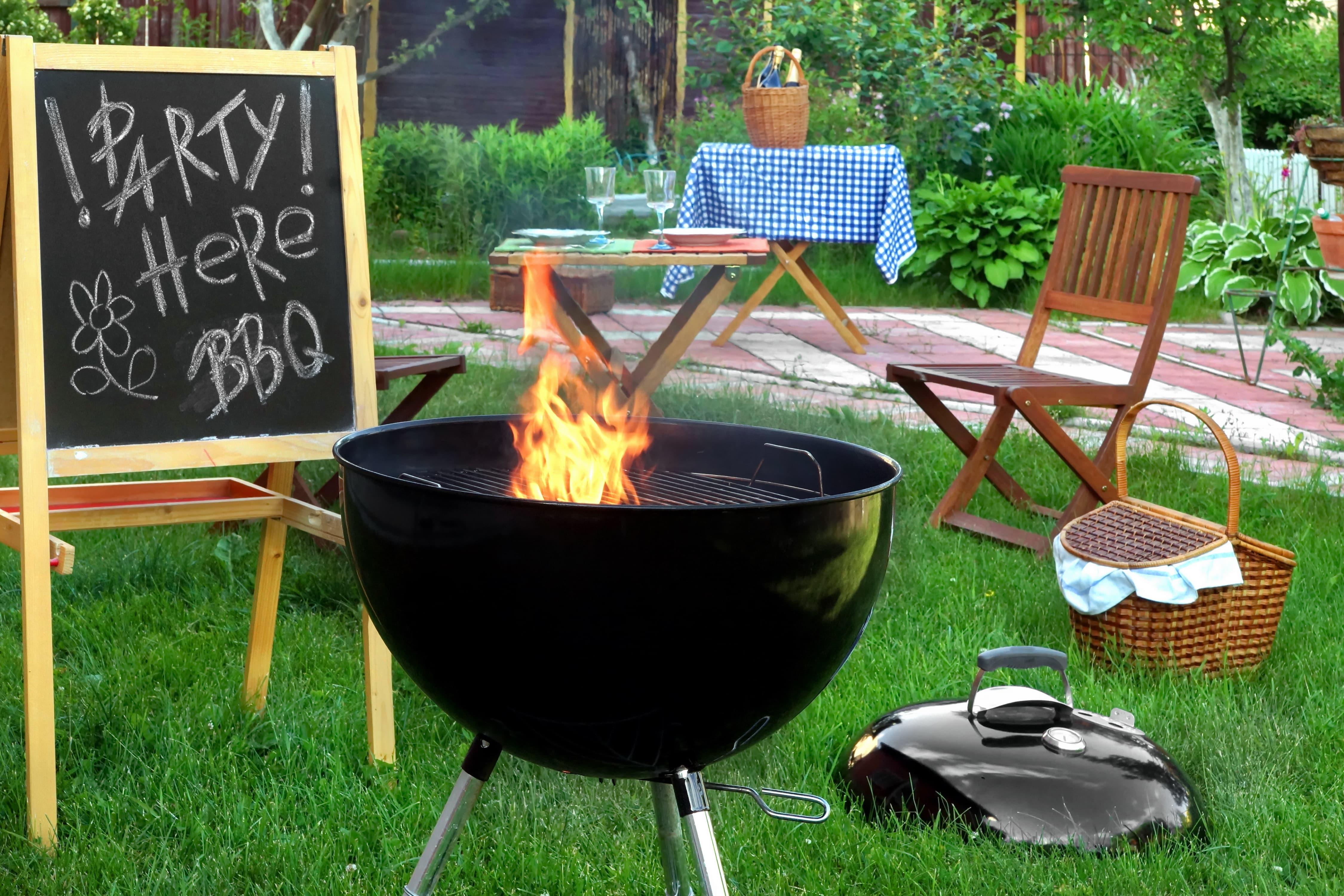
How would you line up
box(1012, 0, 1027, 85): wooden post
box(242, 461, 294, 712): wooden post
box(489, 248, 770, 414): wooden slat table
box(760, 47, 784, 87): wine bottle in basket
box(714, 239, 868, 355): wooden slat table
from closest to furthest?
box(242, 461, 294, 712): wooden post
box(489, 248, 770, 414): wooden slat table
box(714, 239, 868, 355): wooden slat table
box(760, 47, 784, 87): wine bottle in basket
box(1012, 0, 1027, 85): wooden post

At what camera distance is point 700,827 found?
4.90 ft

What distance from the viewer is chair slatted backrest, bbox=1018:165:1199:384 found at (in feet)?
12.4

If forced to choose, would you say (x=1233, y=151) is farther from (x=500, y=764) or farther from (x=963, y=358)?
(x=500, y=764)

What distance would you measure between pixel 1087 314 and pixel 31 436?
3.14m

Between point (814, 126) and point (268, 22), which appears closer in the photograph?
point (814, 126)

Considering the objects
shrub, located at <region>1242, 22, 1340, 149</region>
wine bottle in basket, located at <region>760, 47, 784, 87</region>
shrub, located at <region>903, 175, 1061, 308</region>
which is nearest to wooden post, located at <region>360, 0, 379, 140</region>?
wine bottle in basket, located at <region>760, 47, 784, 87</region>

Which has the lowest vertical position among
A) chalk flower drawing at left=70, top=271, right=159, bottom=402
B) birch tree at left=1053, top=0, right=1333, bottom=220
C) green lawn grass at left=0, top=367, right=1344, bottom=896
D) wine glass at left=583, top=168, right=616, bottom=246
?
green lawn grass at left=0, top=367, right=1344, bottom=896

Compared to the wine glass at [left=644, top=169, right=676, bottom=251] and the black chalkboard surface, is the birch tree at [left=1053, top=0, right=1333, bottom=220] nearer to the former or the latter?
the wine glass at [left=644, top=169, right=676, bottom=251]

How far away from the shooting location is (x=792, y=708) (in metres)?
1.53

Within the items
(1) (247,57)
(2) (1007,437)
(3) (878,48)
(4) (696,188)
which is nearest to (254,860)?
(1) (247,57)

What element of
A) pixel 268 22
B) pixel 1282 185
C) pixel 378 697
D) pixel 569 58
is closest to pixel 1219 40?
pixel 1282 185

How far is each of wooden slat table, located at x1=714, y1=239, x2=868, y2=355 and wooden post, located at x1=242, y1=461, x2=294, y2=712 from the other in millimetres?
4398

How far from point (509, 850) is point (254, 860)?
0.40 meters

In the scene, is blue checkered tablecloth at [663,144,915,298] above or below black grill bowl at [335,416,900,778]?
above
